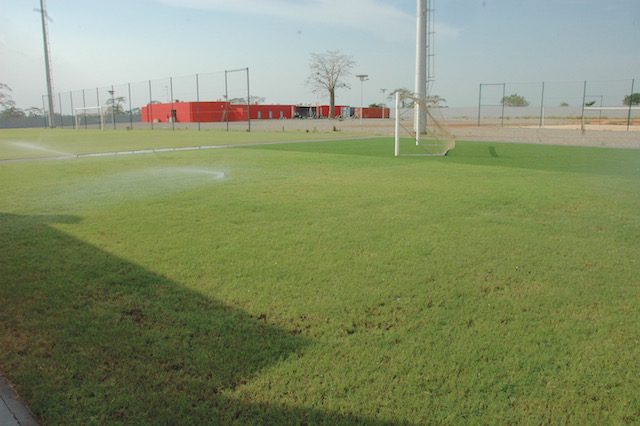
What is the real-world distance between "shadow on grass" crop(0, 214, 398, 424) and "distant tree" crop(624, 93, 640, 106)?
3285cm

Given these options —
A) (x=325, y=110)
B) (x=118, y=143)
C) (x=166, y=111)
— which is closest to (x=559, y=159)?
(x=118, y=143)

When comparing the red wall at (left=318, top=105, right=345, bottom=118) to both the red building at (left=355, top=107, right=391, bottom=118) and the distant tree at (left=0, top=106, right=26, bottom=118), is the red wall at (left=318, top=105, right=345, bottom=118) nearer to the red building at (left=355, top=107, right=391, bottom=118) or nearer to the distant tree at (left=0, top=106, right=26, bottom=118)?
the red building at (left=355, top=107, right=391, bottom=118)

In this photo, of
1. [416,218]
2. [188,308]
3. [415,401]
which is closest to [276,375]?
[415,401]

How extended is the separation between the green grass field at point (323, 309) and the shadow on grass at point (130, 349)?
12 millimetres

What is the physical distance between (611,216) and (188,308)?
17.3ft

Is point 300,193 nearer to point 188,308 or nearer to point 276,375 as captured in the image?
point 188,308

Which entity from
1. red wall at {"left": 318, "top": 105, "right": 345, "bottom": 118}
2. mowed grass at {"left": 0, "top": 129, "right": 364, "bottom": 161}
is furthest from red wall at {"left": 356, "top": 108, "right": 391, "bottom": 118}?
mowed grass at {"left": 0, "top": 129, "right": 364, "bottom": 161}

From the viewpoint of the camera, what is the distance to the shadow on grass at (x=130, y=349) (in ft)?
7.71

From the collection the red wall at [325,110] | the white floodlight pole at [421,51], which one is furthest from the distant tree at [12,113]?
the white floodlight pole at [421,51]

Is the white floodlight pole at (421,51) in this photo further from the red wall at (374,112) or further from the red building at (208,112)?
the red wall at (374,112)

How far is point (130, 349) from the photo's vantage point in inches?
115

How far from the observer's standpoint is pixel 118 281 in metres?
4.01

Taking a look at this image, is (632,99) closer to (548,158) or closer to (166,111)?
(548,158)

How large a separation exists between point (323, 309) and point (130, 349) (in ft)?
4.06
